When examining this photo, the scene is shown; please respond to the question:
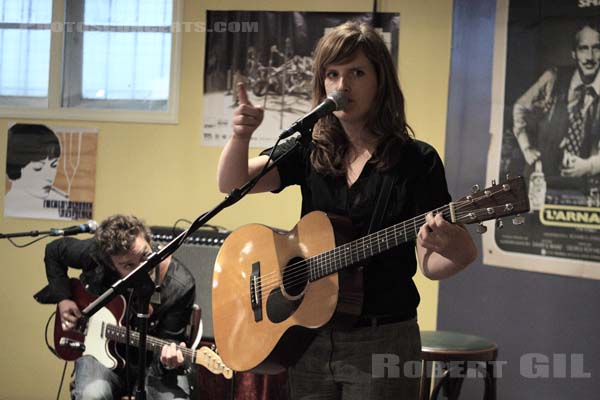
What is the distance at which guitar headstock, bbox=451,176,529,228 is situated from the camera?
5.17ft

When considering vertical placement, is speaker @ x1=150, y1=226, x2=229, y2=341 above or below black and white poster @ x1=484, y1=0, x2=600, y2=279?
below

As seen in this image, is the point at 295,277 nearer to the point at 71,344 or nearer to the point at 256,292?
the point at 256,292

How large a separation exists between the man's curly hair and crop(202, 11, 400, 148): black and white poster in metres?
1.15

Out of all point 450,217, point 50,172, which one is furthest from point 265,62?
point 450,217

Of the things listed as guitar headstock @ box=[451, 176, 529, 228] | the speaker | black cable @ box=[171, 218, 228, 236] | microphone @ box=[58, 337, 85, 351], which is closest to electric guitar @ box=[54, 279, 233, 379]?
microphone @ box=[58, 337, 85, 351]

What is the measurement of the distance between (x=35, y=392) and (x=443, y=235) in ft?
11.6

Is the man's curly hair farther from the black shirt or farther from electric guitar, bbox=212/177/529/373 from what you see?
the black shirt

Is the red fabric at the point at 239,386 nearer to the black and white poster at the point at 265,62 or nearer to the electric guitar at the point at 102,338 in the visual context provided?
the electric guitar at the point at 102,338

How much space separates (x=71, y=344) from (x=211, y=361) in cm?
68

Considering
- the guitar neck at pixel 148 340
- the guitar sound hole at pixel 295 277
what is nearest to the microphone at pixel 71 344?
the guitar neck at pixel 148 340

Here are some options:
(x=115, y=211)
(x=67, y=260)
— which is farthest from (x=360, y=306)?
(x=115, y=211)

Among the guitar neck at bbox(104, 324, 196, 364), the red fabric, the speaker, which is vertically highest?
the speaker

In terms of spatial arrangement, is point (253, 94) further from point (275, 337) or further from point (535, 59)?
point (275, 337)

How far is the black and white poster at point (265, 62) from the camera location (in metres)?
4.02
